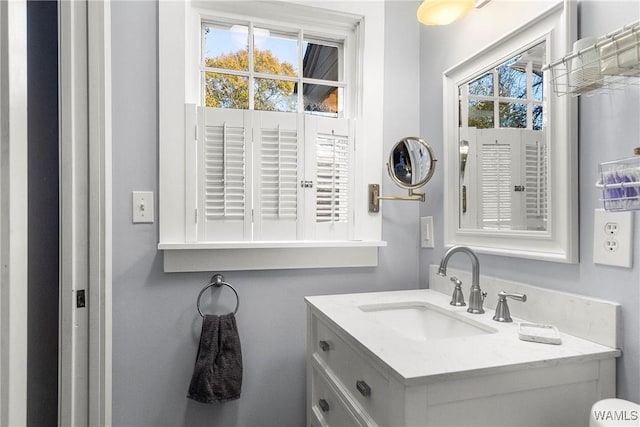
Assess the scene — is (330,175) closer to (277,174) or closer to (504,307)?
(277,174)

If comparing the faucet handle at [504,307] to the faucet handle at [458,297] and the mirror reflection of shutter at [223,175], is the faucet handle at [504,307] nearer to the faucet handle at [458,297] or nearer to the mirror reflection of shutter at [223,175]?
the faucet handle at [458,297]

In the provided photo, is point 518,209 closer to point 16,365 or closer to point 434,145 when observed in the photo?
point 434,145

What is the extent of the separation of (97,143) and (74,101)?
0.14 m

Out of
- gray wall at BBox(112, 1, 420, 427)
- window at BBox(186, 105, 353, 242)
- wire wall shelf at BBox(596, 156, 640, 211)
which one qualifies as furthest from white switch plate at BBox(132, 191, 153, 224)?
wire wall shelf at BBox(596, 156, 640, 211)

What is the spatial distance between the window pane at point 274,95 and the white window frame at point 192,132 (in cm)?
24

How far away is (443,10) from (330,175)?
2.36 feet

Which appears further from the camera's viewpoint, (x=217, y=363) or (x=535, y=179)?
(x=217, y=363)

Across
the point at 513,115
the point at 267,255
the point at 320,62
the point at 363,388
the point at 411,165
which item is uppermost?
the point at 320,62

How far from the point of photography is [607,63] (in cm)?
74

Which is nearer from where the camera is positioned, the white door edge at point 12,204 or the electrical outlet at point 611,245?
the white door edge at point 12,204

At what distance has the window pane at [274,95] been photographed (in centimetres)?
154

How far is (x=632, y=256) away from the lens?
0.81 m

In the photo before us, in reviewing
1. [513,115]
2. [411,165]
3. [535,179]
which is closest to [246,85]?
[411,165]

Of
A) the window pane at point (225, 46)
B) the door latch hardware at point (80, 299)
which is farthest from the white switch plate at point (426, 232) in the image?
the door latch hardware at point (80, 299)
